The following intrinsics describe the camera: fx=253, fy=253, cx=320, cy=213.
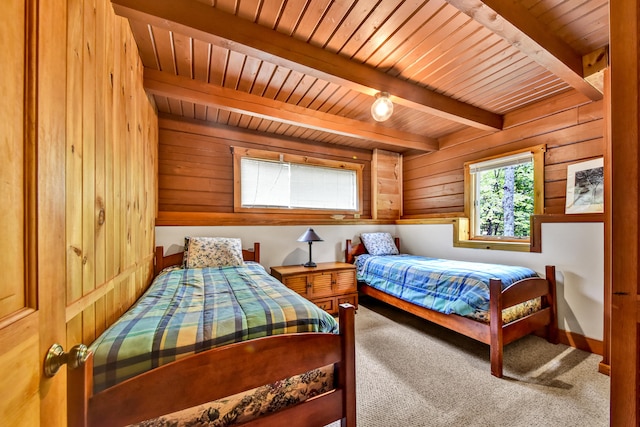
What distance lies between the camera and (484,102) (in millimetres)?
2557

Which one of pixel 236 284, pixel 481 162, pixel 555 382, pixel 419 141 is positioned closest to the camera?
pixel 555 382

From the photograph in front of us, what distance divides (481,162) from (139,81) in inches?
139

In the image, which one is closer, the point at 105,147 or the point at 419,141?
the point at 105,147

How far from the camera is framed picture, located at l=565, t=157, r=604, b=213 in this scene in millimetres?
2148

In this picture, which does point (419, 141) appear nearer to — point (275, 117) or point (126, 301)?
point (275, 117)

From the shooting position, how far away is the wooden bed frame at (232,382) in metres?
0.76

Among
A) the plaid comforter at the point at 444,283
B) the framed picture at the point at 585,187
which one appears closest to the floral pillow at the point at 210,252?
the plaid comforter at the point at 444,283

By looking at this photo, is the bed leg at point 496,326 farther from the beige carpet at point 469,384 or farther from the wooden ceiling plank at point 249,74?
the wooden ceiling plank at point 249,74

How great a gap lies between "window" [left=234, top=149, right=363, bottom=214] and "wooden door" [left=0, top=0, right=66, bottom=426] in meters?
2.56

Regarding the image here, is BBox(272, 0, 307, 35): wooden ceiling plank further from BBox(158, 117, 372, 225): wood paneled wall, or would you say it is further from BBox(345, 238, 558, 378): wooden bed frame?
BBox(345, 238, 558, 378): wooden bed frame

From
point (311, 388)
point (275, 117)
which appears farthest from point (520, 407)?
point (275, 117)

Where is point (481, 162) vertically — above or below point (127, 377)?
above

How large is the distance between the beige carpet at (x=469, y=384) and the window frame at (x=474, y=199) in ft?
2.98

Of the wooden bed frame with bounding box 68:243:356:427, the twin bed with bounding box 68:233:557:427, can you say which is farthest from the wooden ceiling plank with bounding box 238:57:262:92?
the wooden bed frame with bounding box 68:243:356:427
